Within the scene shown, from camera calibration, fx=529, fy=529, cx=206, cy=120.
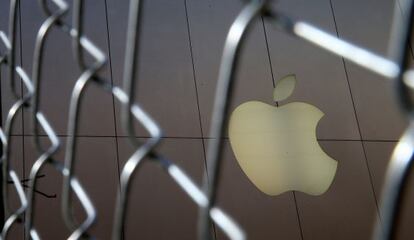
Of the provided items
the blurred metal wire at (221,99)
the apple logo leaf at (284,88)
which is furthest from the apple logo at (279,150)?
the blurred metal wire at (221,99)

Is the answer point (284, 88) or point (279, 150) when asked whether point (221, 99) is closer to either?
point (279, 150)

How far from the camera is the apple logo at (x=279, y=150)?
7.41 feet

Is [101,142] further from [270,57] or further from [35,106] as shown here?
[35,106]

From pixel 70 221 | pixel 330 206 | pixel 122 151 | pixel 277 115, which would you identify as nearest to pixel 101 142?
pixel 122 151

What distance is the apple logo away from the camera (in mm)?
2258

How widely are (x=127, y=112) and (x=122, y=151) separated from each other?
5.89 ft

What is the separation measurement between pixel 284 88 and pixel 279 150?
0.32m

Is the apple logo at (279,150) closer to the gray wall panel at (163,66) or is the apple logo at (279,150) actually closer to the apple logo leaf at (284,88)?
the apple logo leaf at (284,88)

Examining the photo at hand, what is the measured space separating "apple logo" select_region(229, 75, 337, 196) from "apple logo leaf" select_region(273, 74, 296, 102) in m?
0.06

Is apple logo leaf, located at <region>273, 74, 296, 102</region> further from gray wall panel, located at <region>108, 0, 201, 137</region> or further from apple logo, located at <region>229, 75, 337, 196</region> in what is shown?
gray wall panel, located at <region>108, 0, 201, 137</region>

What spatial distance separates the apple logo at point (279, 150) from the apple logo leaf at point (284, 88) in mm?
56

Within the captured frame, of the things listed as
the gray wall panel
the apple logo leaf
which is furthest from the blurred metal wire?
the apple logo leaf

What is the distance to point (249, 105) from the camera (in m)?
2.37

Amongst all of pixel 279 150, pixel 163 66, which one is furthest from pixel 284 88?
pixel 163 66
